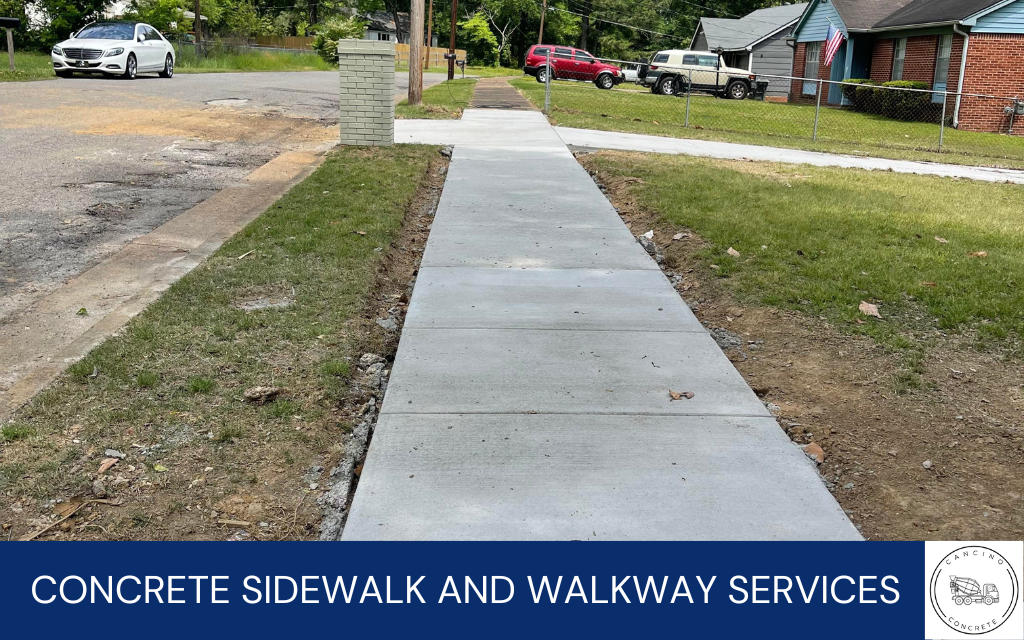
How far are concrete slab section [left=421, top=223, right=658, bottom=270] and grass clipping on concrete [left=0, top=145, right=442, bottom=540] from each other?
71 centimetres

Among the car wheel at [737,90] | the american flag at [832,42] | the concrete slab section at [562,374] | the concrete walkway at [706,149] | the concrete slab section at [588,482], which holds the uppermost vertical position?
the american flag at [832,42]

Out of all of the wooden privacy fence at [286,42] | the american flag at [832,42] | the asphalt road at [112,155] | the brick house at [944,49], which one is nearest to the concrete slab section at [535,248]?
the asphalt road at [112,155]

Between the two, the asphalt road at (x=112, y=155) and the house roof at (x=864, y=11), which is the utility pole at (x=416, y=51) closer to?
the asphalt road at (x=112, y=155)

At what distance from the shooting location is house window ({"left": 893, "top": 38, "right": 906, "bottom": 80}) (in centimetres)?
3030

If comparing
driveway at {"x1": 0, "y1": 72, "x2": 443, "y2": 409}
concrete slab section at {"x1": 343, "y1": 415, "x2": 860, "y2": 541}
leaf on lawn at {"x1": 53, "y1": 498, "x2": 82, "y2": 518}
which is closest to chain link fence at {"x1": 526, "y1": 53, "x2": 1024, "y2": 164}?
driveway at {"x1": 0, "y1": 72, "x2": 443, "y2": 409}

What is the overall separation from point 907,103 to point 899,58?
474 centimetres

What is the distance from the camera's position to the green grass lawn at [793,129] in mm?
17328

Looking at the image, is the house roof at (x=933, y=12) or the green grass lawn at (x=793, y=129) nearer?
the green grass lawn at (x=793, y=129)

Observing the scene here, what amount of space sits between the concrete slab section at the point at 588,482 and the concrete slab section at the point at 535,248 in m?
2.83

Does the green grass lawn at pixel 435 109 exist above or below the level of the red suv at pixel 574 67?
below

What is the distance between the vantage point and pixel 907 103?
1056 inches

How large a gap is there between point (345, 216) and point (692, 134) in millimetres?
11115

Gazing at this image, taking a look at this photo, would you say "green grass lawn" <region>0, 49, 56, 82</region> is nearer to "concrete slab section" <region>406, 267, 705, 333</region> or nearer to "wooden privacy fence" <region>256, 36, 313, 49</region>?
"concrete slab section" <region>406, 267, 705, 333</region>

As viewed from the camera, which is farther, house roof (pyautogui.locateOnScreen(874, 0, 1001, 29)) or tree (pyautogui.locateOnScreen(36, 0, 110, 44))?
tree (pyautogui.locateOnScreen(36, 0, 110, 44))
